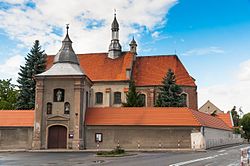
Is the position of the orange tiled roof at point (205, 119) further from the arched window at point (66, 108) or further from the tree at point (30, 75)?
the tree at point (30, 75)

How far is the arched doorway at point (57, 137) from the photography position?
121ft

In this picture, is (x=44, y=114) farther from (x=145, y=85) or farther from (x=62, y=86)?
(x=145, y=85)

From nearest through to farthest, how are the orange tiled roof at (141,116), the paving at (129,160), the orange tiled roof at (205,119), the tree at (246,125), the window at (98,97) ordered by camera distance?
the paving at (129,160) → the orange tiled roof at (141,116) → the orange tiled roof at (205,119) → the window at (98,97) → the tree at (246,125)

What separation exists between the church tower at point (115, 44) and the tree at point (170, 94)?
42.3 ft

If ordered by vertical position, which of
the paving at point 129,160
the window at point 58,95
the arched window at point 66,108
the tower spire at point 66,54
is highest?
the tower spire at point 66,54

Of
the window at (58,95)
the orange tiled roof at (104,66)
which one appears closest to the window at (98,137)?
the window at (58,95)

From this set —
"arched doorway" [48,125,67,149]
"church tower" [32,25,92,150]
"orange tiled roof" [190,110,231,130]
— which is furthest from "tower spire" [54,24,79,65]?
"orange tiled roof" [190,110,231,130]

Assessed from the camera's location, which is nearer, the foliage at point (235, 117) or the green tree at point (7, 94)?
the green tree at point (7, 94)

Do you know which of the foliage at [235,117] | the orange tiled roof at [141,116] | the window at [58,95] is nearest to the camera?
the orange tiled roof at [141,116]

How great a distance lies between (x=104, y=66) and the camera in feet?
186

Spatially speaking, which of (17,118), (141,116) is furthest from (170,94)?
(17,118)

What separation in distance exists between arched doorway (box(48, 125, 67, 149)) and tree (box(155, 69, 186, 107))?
15.8 metres

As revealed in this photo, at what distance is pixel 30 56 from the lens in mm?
51094

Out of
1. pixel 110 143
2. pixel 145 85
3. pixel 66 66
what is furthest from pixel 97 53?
pixel 110 143
